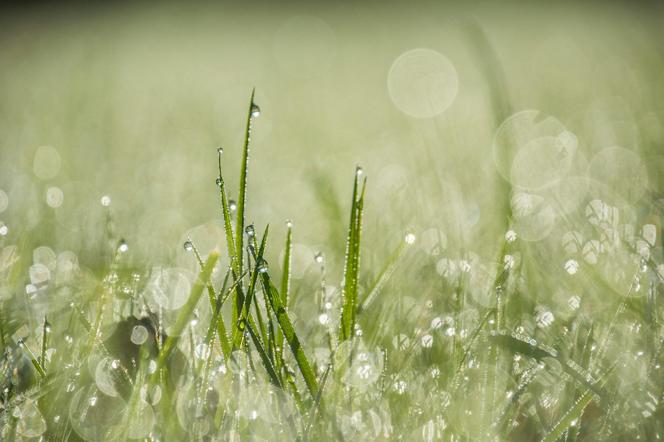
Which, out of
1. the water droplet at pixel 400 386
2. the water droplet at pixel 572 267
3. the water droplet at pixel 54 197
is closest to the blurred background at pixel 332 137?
the water droplet at pixel 54 197

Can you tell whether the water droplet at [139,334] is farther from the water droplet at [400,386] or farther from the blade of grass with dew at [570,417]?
the blade of grass with dew at [570,417]

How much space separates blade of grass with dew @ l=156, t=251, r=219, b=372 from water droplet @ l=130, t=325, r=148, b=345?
115 millimetres

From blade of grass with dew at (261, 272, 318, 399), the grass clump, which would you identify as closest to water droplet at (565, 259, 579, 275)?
the grass clump

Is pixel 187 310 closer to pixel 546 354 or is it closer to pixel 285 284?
pixel 285 284

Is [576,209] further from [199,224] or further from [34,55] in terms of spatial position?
[34,55]

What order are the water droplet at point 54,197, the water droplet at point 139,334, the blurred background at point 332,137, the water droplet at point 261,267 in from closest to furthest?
1. the water droplet at point 261,267
2. the water droplet at point 139,334
3. the blurred background at point 332,137
4. the water droplet at point 54,197

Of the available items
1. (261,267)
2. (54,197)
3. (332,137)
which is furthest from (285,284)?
(332,137)

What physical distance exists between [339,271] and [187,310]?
2.22ft

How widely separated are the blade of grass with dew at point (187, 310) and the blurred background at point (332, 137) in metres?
0.51

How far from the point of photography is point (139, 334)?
0.86 meters

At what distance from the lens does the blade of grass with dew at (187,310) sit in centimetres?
72

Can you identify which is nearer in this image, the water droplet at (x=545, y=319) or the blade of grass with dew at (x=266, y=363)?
the blade of grass with dew at (x=266, y=363)

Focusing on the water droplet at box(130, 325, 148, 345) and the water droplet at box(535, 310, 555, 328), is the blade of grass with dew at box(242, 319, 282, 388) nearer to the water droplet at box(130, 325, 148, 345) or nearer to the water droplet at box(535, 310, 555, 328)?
the water droplet at box(130, 325, 148, 345)

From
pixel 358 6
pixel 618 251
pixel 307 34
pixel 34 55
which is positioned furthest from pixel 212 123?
pixel 358 6
